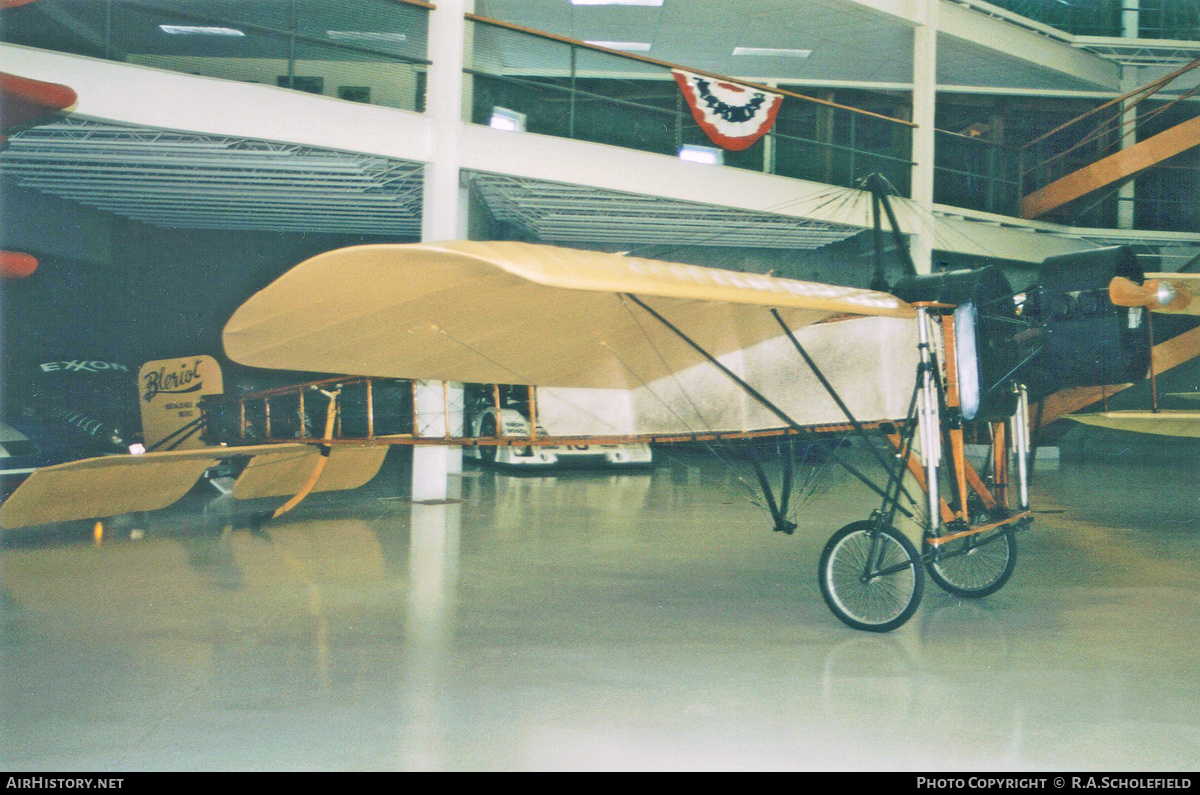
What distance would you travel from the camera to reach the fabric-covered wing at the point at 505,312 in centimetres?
295

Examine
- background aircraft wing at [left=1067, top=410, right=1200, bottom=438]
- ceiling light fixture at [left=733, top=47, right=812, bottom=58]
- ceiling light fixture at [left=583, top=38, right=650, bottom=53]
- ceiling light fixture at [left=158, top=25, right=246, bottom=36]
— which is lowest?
background aircraft wing at [left=1067, top=410, right=1200, bottom=438]

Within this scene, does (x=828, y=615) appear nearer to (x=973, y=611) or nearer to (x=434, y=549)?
(x=973, y=611)

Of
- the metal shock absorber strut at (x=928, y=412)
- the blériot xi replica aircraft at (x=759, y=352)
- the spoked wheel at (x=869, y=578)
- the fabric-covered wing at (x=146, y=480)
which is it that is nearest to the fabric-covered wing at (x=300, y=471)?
the fabric-covered wing at (x=146, y=480)

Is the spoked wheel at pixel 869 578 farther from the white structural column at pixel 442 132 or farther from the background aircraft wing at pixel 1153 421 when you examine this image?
the white structural column at pixel 442 132

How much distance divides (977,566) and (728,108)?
655 cm

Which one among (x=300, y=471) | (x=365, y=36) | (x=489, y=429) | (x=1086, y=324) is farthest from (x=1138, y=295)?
(x=365, y=36)

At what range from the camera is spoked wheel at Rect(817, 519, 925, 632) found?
3.90 m

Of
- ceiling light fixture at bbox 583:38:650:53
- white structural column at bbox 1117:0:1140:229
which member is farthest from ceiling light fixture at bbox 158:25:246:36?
white structural column at bbox 1117:0:1140:229

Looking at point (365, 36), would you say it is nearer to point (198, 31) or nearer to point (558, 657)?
point (198, 31)

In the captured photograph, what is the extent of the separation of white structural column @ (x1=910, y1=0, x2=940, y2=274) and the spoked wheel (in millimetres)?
7949

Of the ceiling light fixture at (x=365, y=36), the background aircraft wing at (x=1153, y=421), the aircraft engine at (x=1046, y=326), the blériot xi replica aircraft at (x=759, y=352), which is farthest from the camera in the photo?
the ceiling light fixture at (x=365, y=36)

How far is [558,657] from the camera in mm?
3465

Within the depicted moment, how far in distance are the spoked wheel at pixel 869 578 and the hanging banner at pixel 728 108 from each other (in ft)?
21.3

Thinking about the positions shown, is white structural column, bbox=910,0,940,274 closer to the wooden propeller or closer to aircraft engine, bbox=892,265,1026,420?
aircraft engine, bbox=892,265,1026,420
